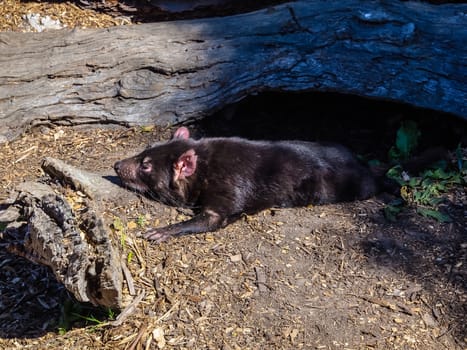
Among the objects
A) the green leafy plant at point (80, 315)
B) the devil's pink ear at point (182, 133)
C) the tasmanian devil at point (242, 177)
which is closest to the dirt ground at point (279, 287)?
the green leafy plant at point (80, 315)

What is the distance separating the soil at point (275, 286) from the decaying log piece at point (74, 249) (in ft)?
0.94

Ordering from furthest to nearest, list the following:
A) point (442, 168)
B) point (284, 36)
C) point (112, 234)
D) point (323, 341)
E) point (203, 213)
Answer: point (284, 36)
point (442, 168)
point (203, 213)
point (112, 234)
point (323, 341)

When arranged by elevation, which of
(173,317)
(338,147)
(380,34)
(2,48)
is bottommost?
(173,317)

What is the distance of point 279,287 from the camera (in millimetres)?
3674

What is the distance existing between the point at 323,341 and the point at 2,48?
391 cm

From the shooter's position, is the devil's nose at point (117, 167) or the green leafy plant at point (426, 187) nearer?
the green leafy plant at point (426, 187)

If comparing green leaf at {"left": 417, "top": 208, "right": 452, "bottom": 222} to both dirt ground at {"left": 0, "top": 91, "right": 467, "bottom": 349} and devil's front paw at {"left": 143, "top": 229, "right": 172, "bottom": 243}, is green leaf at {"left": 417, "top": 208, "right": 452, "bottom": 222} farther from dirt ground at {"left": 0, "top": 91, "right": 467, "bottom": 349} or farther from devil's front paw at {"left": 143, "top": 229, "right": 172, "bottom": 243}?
devil's front paw at {"left": 143, "top": 229, "right": 172, "bottom": 243}

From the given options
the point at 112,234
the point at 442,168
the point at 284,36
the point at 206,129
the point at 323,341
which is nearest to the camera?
the point at 323,341

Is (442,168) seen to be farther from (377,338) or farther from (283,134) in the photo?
(377,338)

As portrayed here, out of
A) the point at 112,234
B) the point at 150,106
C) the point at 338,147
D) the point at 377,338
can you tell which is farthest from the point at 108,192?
the point at 377,338

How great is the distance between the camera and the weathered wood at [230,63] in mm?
5000

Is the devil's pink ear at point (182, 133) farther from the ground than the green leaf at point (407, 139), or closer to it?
farther from the ground

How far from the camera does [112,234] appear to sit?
156 inches

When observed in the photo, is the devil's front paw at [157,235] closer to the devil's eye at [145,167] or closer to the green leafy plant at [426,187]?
the devil's eye at [145,167]
